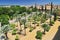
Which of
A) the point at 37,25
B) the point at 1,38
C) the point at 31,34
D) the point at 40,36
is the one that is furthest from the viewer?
the point at 37,25

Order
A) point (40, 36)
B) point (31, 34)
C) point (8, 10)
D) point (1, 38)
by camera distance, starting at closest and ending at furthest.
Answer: point (1, 38), point (40, 36), point (31, 34), point (8, 10)

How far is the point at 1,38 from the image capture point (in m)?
37.1

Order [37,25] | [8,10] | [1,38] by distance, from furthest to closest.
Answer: [8,10], [37,25], [1,38]

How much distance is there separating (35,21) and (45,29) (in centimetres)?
1150

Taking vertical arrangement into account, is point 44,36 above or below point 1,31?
below

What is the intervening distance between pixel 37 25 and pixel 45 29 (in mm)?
8589

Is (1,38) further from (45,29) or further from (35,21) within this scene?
(35,21)

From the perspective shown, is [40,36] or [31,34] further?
[31,34]

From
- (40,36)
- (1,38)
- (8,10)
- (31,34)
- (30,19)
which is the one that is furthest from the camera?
(8,10)

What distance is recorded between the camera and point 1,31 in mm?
37750

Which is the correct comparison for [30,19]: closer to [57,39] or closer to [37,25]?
[37,25]

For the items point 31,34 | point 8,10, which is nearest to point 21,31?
point 31,34

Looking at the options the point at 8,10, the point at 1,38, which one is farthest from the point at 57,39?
the point at 8,10

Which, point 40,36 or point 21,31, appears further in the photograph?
point 21,31
